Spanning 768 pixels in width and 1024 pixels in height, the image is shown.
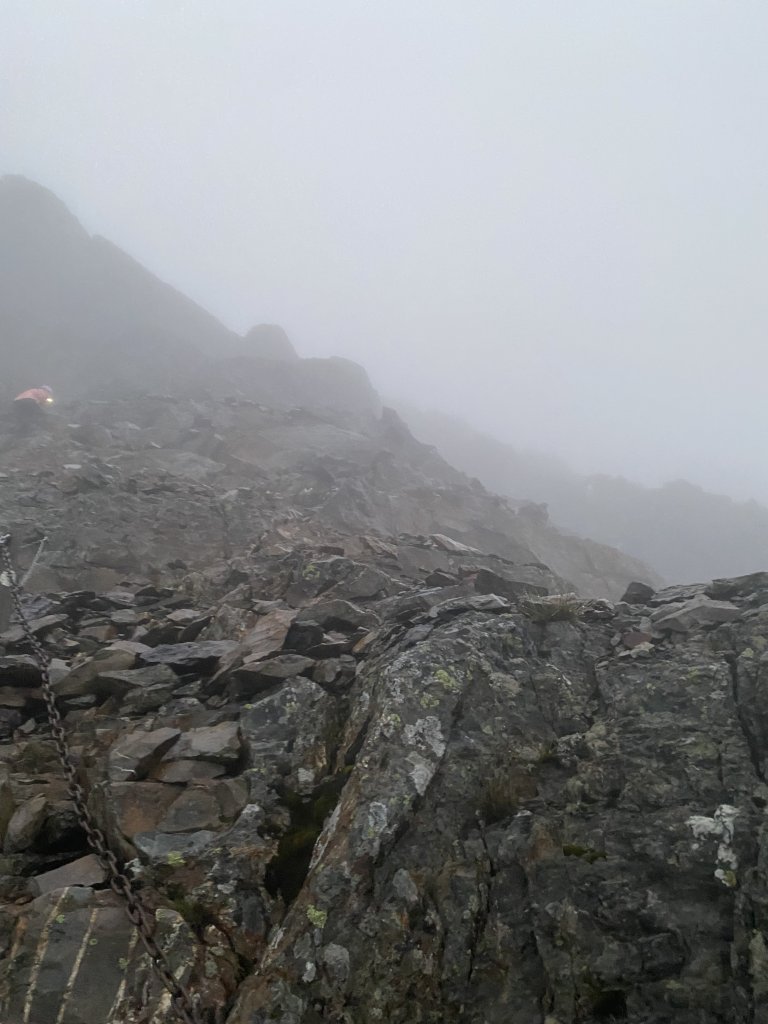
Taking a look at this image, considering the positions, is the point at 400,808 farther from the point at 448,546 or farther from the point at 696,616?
the point at 448,546

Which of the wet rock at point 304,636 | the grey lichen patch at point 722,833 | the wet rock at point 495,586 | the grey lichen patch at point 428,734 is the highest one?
the grey lichen patch at point 722,833

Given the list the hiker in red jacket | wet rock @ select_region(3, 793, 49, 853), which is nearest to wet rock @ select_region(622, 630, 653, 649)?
wet rock @ select_region(3, 793, 49, 853)

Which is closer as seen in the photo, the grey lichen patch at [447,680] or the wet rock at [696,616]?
the grey lichen patch at [447,680]

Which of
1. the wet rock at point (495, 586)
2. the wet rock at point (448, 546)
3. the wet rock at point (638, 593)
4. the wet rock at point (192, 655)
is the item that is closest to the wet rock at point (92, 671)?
the wet rock at point (192, 655)

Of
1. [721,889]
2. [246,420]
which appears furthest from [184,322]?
[721,889]

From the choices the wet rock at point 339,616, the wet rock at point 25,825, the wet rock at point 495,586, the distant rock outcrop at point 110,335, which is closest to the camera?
the wet rock at point 25,825

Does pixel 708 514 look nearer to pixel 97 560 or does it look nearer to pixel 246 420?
pixel 246 420

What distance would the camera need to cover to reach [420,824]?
279 inches

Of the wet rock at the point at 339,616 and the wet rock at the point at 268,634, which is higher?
the wet rock at the point at 339,616

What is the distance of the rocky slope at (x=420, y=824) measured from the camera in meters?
5.74

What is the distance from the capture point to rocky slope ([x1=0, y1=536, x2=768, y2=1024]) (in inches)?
226

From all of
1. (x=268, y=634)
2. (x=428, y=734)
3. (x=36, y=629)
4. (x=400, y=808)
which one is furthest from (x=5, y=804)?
(x=36, y=629)

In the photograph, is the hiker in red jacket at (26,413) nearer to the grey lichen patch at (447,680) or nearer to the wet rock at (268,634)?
the wet rock at (268,634)

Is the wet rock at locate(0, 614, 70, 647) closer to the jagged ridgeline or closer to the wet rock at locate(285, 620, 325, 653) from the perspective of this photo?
the jagged ridgeline
